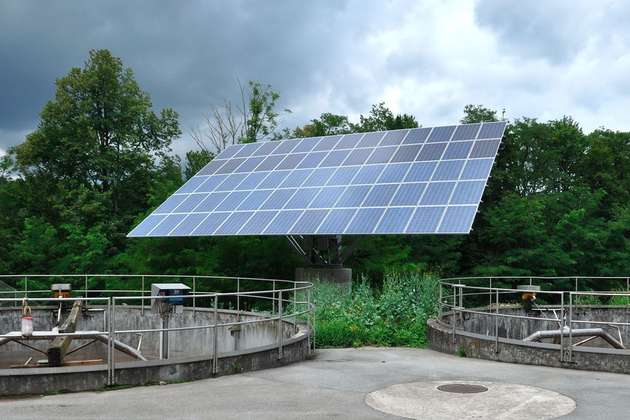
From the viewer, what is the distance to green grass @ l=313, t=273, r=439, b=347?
1520 cm

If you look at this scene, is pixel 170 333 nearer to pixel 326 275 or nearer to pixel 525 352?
pixel 326 275

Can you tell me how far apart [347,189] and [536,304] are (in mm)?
7058

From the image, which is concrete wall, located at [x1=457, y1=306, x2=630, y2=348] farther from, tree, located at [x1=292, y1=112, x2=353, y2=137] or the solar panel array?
tree, located at [x1=292, y1=112, x2=353, y2=137]

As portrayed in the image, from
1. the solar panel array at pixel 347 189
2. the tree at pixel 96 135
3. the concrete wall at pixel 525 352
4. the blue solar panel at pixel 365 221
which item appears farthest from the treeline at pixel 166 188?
the concrete wall at pixel 525 352

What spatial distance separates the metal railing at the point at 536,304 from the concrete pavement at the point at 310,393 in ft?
3.64

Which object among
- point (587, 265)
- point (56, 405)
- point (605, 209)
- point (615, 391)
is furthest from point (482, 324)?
point (605, 209)

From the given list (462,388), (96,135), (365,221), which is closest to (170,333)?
(365,221)

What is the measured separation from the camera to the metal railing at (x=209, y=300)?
10633 mm

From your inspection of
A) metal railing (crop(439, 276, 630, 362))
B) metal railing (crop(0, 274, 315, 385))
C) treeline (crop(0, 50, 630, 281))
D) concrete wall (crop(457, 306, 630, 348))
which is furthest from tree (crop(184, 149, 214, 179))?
concrete wall (crop(457, 306, 630, 348))

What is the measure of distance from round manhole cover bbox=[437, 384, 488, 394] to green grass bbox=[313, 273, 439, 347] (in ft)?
16.4

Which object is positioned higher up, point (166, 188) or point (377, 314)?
point (166, 188)

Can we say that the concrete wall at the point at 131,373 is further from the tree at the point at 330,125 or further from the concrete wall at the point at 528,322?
the tree at the point at 330,125

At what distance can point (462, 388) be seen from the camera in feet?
32.3

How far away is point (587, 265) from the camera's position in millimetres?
34875
